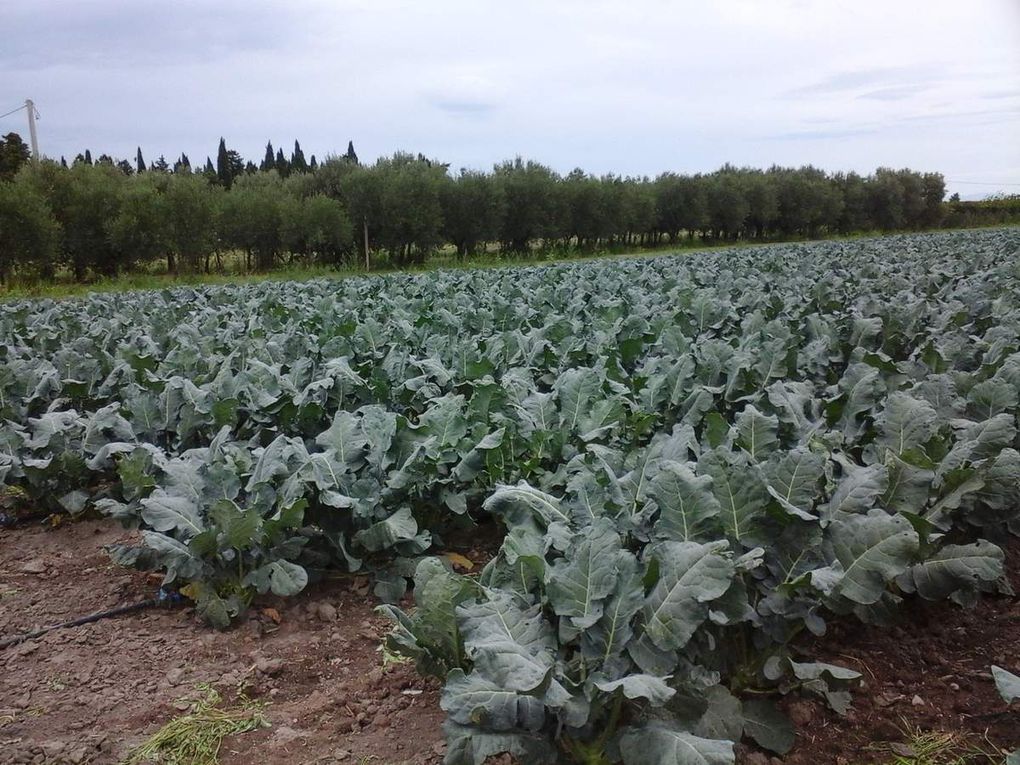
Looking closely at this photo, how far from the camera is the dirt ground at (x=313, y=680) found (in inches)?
97.8

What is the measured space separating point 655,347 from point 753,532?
10.8 ft

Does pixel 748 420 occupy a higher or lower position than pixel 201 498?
higher

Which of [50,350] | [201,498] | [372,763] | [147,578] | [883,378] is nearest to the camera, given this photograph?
[372,763]

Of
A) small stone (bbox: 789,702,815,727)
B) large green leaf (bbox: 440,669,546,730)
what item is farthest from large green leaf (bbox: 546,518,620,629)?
small stone (bbox: 789,702,815,727)

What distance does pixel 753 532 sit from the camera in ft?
8.14

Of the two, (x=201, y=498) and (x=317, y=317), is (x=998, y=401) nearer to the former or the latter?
(x=201, y=498)

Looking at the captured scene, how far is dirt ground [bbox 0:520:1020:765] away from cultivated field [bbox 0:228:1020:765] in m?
0.02

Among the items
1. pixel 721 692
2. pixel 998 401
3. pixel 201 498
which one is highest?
pixel 998 401

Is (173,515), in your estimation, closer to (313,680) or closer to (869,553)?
(313,680)

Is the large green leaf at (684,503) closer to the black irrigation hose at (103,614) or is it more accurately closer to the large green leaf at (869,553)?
the large green leaf at (869,553)

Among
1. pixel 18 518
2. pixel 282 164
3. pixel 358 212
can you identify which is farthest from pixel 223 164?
pixel 18 518

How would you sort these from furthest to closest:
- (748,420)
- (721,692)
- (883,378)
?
(883,378), (748,420), (721,692)

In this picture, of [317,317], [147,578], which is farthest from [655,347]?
[317,317]

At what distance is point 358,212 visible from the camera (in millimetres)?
33188
